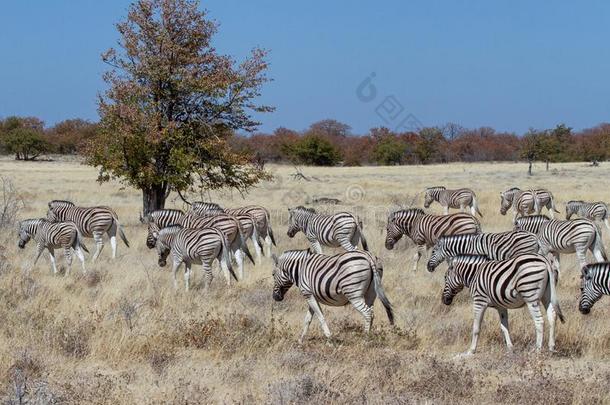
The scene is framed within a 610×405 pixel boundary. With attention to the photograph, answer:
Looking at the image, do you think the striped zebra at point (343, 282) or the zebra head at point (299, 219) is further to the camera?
the zebra head at point (299, 219)

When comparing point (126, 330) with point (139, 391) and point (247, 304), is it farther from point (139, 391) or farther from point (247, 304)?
point (247, 304)

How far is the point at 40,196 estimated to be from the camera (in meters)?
32.0

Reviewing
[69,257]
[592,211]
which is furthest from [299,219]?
[592,211]

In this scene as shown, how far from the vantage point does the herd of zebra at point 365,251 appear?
8.05 m

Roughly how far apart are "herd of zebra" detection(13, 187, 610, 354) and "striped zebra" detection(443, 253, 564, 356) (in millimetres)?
11

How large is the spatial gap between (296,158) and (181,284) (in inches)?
2497

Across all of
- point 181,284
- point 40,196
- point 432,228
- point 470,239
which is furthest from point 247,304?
point 40,196

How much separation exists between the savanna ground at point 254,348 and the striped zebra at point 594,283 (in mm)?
332

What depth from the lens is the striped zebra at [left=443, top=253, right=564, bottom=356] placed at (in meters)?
7.80

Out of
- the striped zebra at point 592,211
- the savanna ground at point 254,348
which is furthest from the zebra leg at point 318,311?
the striped zebra at point 592,211

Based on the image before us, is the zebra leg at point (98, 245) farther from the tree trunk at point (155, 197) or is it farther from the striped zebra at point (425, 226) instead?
the striped zebra at point (425, 226)

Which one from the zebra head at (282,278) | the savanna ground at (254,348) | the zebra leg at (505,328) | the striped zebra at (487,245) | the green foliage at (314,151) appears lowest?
the savanna ground at (254,348)

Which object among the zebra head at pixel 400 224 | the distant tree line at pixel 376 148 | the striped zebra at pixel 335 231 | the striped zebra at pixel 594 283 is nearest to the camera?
the striped zebra at pixel 594 283

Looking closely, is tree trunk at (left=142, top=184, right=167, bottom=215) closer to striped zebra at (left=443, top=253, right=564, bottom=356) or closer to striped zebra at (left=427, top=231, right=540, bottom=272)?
striped zebra at (left=427, top=231, right=540, bottom=272)
